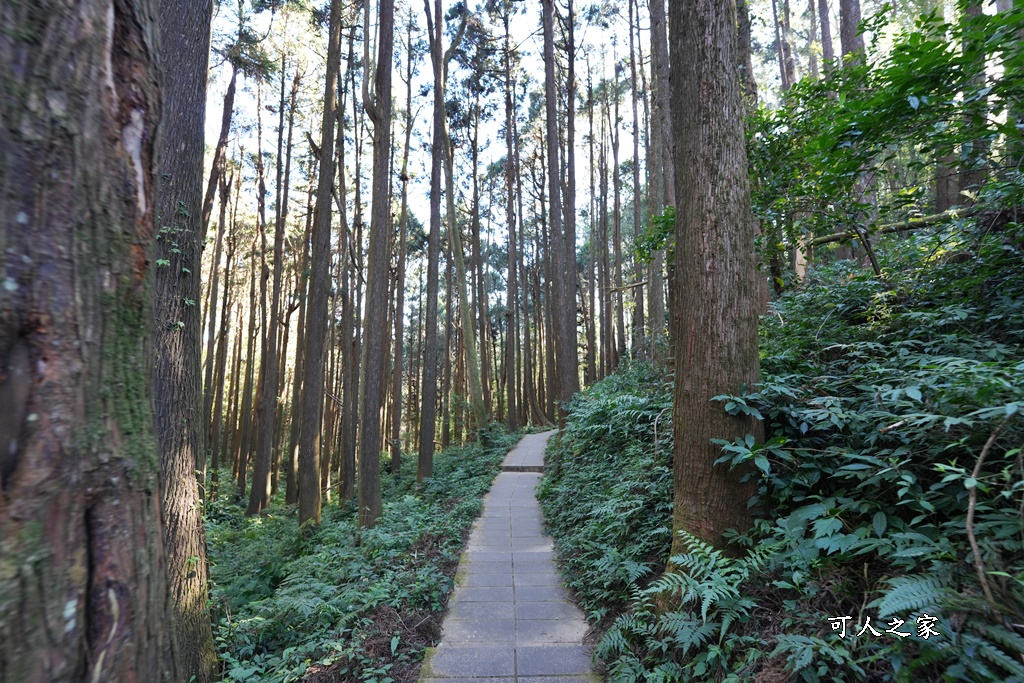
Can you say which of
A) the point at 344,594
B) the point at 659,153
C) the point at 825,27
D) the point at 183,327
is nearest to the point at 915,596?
the point at 344,594

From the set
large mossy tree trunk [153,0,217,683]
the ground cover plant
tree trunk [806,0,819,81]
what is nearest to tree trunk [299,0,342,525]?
the ground cover plant

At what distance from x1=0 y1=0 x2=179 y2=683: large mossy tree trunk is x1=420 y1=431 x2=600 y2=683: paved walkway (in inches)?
110

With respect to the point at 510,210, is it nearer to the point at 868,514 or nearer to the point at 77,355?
the point at 868,514

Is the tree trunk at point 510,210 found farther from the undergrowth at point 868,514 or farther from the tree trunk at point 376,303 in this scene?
the undergrowth at point 868,514

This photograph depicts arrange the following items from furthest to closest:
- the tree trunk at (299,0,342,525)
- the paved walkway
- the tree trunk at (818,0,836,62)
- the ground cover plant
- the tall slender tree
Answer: the tree trunk at (818,0,836,62)
the tall slender tree
the tree trunk at (299,0,342,525)
the ground cover plant
the paved walkway

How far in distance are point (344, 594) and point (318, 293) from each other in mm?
5905

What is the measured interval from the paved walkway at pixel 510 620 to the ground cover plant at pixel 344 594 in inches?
7.3

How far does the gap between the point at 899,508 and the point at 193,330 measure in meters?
5.21

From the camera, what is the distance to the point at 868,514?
266 cm

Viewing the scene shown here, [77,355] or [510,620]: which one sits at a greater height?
[77,355]

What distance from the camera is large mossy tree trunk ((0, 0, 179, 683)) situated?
3.01 feet

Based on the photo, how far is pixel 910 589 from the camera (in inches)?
79.9

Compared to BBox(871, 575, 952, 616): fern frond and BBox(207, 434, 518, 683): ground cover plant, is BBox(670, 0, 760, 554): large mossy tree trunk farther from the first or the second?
BBox(207, 434, 518, 683): ground cover plant

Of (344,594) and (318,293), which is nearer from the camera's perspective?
(344,594)
